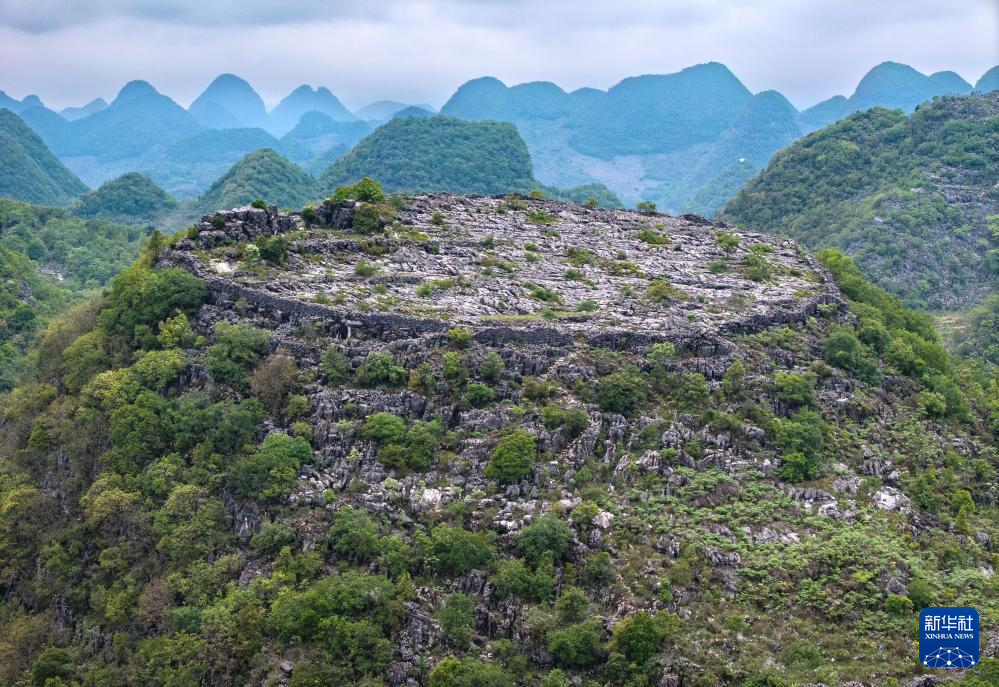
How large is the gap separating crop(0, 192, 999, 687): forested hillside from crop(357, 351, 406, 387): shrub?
131 millimetres

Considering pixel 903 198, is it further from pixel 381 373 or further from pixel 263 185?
pixel 263 185

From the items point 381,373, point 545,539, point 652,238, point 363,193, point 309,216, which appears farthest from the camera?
point 652,238

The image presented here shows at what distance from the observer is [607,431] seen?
3431 centimetres

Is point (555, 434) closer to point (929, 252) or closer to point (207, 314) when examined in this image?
point (207, 314)

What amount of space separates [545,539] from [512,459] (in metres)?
3.95

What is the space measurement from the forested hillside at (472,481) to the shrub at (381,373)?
0.13m

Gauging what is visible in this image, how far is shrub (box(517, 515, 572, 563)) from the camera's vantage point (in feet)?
94.4

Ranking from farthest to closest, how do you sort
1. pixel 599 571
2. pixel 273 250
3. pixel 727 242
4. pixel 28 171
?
1. pixel 28 171
2. pixel 727 242
3. pixel 273 250
4. pixel 599 571

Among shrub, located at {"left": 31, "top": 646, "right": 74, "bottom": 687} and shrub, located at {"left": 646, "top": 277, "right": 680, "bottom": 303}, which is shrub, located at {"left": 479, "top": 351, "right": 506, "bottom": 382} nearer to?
shrub, located at {"left": 646, "top": 277, "right": 680, "bottom": 303}

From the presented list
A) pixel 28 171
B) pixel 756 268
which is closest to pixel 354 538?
pixel 756 268

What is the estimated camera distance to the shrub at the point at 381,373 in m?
36.0

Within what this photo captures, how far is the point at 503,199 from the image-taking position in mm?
63562

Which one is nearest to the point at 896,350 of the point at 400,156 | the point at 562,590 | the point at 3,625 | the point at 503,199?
the point at 562,590

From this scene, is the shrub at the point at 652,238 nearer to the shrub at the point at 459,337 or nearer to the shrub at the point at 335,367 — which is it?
the shrub at the point at 459,337
